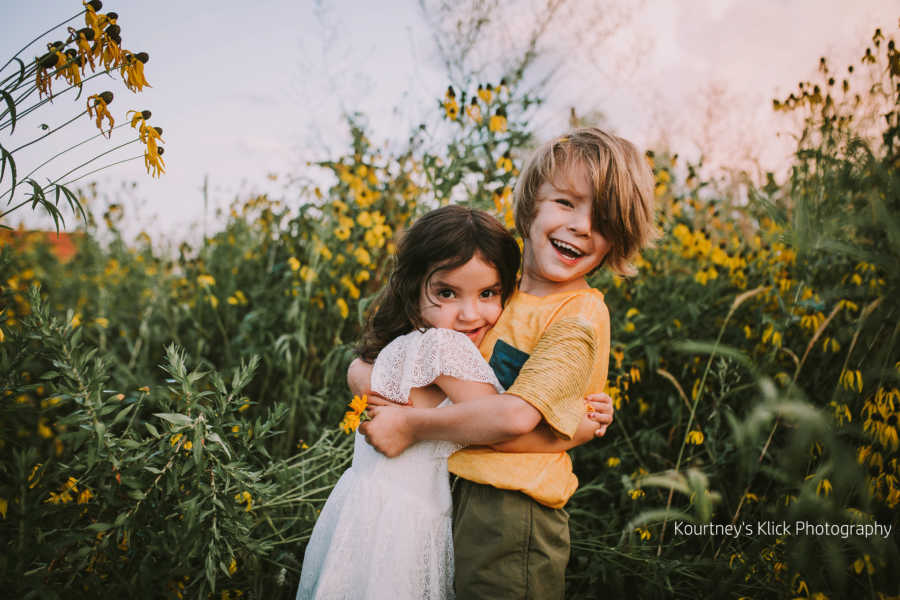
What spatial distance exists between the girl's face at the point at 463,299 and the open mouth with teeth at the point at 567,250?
0.18 meters

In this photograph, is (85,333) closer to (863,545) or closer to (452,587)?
(452,587)

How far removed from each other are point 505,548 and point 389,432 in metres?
0.39

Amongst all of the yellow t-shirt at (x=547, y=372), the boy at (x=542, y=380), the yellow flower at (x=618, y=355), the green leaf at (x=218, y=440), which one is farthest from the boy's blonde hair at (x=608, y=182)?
the green leaf at (x=218, y=440)

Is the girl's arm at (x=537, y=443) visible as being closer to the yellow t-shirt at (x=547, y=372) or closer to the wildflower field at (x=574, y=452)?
the yellow t-shirt at (x=547, y=372)

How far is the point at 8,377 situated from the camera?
1399 millimetres

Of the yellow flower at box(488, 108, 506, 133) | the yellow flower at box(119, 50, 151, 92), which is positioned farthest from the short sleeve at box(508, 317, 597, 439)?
the yellow flower at box(488, 108, 506, 133)

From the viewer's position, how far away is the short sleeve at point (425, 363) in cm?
134

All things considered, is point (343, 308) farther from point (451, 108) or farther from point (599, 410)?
point (599, 410)

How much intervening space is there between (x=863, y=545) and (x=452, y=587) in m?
0.87

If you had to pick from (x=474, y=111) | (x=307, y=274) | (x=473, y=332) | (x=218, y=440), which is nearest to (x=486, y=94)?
(x=474, y=111)

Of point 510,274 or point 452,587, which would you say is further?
point 510,274

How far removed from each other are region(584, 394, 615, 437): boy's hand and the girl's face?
0.35m

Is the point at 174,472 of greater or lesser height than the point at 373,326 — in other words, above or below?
below

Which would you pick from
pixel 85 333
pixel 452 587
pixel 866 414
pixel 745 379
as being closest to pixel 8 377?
pixel 452 587
